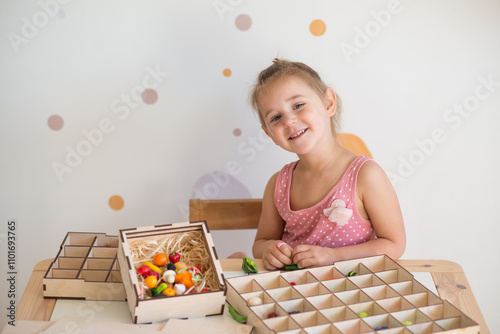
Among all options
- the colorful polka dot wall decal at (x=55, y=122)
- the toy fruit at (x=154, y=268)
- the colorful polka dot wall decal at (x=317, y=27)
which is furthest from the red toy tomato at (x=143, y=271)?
the colorful polka dot wall decal at (x=317, y=27)

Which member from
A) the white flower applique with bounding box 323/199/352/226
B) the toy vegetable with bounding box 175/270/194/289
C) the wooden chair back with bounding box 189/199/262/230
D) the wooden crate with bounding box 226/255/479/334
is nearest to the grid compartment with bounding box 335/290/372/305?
the wooden crate with bounding box 226/255/479/334

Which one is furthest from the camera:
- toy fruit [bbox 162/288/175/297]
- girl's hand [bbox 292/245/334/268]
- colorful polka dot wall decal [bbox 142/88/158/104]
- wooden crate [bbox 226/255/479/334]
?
colorful polka dot wall decal [bbox 142/88/158/104]

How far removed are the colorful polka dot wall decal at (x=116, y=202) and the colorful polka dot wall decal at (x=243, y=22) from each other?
0.66m

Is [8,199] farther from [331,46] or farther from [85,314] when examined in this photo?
[331,46]

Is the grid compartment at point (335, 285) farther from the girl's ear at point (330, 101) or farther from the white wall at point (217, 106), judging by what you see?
the white wall at point (217, 106)

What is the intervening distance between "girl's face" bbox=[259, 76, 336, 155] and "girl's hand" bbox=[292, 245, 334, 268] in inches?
12.1

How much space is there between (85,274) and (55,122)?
0.72m

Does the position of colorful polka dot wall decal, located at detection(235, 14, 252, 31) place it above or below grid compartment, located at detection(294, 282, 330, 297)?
above

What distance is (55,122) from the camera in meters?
1.62

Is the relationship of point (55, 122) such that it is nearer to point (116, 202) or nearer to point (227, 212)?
point (116, 202)

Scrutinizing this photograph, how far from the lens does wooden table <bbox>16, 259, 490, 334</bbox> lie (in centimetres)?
98

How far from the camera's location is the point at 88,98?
1.61m

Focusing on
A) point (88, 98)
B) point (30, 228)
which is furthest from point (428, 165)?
point (30, 228)

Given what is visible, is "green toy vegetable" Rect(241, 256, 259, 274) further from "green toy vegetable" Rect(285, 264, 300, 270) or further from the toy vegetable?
the toy vegetable
